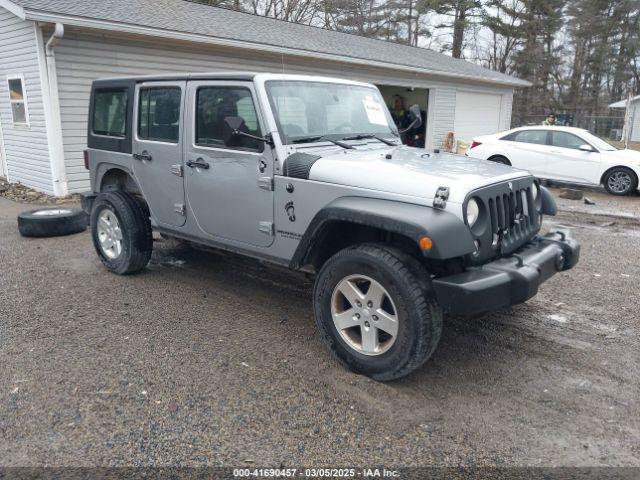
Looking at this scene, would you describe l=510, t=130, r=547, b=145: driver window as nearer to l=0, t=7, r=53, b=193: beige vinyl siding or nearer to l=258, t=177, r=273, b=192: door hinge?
l=258, t=177, r=273, b=192: door hinge

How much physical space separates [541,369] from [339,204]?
1.79 meters

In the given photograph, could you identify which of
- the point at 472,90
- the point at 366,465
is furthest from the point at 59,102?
the point at 472,90

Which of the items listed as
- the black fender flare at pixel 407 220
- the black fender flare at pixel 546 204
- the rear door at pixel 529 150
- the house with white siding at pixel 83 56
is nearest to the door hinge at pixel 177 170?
the black fender flare at pixel 407 220

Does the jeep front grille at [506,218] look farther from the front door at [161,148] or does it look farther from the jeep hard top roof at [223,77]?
the front door at [161,148]

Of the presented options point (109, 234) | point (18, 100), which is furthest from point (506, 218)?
point (18, 100)

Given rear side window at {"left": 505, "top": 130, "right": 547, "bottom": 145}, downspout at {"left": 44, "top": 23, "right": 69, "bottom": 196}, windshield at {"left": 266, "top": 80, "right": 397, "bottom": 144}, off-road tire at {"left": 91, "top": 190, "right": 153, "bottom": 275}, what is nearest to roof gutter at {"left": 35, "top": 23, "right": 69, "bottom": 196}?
downspout at {"left": 44, "top": 23, "right": 69, "bottom": 196}

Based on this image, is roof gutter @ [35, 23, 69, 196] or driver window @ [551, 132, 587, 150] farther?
driver window @ [551, 132, 587, 150]

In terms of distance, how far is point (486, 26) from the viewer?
3331cm

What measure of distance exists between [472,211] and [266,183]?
1478 millimetres

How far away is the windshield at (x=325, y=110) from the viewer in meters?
3.90

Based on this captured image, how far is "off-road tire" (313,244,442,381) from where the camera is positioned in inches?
119

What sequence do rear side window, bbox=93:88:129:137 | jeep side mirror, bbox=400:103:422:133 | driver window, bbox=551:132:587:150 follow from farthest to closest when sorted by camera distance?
1. driver window, bbox=551:132:587:150
2. rear side window, bbox=93:88:129:137
3. jeep side mirror, bbox=400:103:422:133

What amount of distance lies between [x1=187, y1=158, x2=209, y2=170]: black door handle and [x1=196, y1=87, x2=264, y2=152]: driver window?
0.43 ft

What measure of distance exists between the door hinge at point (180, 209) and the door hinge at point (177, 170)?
0.27 m
